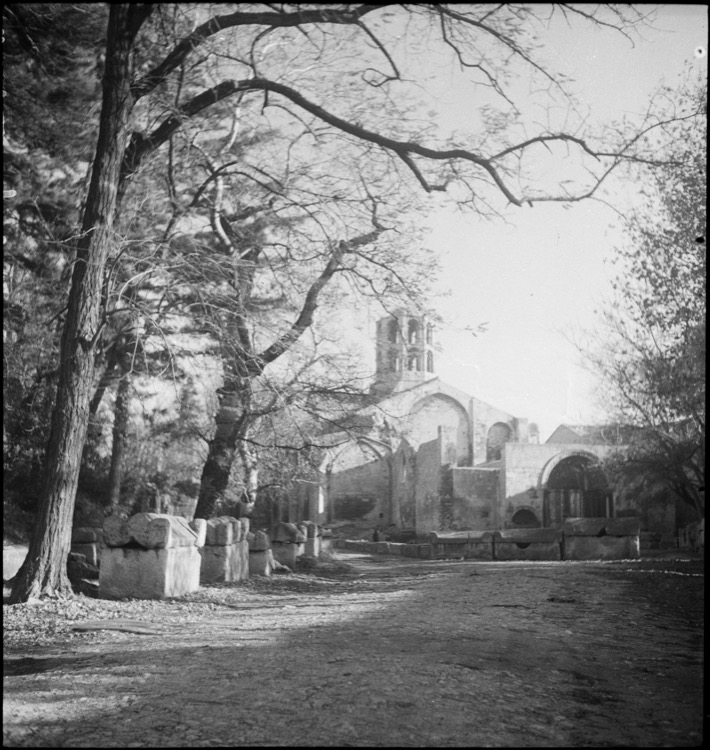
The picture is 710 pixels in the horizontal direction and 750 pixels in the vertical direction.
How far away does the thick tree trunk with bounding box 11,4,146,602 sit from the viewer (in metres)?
7.24

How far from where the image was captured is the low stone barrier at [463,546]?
1820 centimetres

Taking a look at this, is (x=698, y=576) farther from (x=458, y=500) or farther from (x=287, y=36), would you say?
(x=458, y=500)

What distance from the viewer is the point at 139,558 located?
8.04 meters

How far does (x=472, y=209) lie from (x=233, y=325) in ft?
10.6

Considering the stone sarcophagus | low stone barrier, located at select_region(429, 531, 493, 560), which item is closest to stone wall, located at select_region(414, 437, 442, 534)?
low stone barrier, located at select_region(429, 531, 493, 560)

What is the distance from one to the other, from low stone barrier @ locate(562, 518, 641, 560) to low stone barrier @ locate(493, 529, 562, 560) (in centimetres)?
61

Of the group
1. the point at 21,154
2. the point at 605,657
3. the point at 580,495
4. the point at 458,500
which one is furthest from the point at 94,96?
the point at 580,495

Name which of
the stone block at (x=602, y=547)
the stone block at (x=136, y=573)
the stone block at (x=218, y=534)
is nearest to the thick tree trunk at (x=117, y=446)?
the stone block at (x=218, y=534)

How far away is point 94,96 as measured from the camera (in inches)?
397

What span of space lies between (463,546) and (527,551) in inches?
152

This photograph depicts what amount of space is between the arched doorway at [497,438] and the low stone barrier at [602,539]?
29.0 metres

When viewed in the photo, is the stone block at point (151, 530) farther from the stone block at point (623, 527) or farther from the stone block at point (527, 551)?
the stone block at point (527, 551)

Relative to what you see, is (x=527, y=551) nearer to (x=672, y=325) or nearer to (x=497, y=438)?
(x=672, y=325)

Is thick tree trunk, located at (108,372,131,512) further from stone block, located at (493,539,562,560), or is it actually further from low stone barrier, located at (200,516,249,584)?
stone block, located at (493,539,562,560)
